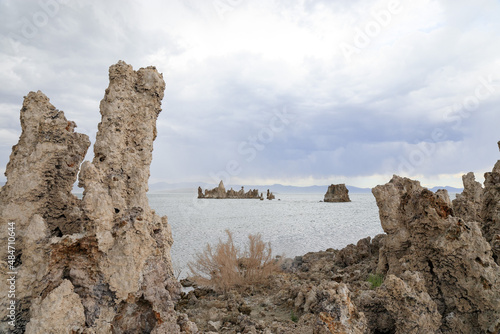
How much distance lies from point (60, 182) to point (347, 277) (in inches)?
227

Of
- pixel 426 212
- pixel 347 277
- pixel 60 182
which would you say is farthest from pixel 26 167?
pixel 347 277

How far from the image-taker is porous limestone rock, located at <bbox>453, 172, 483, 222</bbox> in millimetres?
6301

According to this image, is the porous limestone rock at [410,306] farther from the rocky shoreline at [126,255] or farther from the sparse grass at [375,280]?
the sparse grass at [375,280]

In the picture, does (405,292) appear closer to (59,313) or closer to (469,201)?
(59,313)

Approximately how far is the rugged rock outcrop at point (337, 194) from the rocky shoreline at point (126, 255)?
68.9 metres

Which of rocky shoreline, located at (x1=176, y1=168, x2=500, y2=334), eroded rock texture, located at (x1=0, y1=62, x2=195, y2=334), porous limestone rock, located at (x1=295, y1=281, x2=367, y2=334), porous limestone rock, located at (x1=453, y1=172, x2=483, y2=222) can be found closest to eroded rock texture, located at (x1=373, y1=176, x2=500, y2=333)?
rocky shoreline, located at (x1=176, y1=168, x2=500, y2=334)

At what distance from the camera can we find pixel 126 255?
3.00 metres

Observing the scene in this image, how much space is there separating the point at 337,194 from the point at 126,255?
73.3 m

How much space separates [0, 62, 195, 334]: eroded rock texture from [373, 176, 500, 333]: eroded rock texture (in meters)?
2.58

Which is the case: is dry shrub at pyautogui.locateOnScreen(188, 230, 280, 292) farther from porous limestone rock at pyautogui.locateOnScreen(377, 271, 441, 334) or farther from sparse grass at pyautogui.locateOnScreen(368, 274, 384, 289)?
porous limestone rock at pyautogui.locateOnScreen(377, 271, 441, 334)

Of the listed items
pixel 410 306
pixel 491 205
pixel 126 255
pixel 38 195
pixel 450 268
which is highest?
pixel 491 205

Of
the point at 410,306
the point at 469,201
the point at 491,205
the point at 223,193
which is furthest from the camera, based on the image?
the point at 223,193

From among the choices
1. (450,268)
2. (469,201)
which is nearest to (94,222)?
(450,268)

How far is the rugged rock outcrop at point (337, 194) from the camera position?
2835 inches
